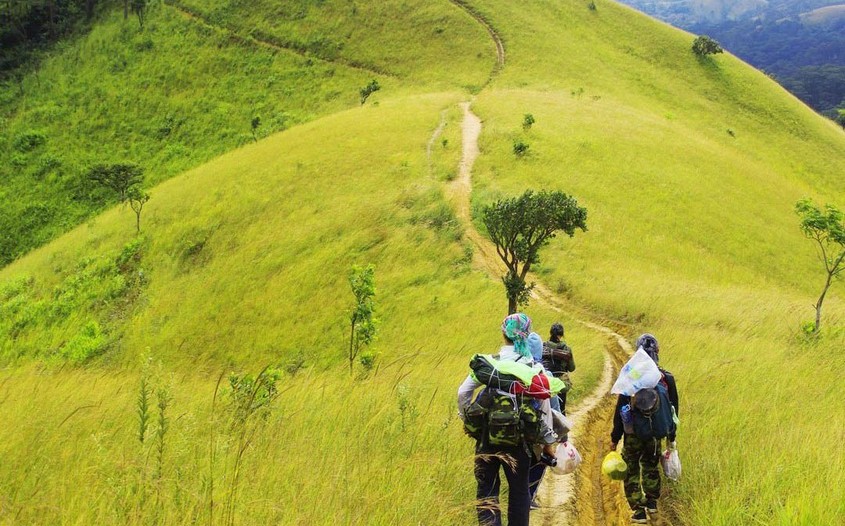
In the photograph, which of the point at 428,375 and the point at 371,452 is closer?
the point at 371,452

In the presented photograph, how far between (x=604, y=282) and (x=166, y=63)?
72.8 m

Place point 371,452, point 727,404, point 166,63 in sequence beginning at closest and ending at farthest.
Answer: point 371,452, point 727,404, point 166,63

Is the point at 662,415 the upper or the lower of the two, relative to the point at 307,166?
upper

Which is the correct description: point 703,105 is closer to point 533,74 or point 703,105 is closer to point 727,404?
point 533,74

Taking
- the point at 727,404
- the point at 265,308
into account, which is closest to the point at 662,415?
the point at 727,404

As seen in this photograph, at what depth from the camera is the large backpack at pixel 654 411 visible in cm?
577

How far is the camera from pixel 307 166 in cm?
3847

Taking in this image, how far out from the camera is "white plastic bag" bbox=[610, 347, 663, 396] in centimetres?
578

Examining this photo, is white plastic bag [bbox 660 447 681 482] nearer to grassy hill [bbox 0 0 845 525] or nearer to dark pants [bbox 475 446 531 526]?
grassy hill [bbox 0 0 845 525]

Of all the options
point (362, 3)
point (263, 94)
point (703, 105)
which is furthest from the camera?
point (362, 3)

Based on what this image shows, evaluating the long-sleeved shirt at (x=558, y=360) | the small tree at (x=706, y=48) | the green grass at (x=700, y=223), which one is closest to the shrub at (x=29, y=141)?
the green grass at (x=700, y=223)

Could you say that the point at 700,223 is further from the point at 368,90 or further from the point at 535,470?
the point at 368,90

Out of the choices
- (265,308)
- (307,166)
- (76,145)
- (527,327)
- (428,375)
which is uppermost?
(527,327)

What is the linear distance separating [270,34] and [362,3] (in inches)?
590
